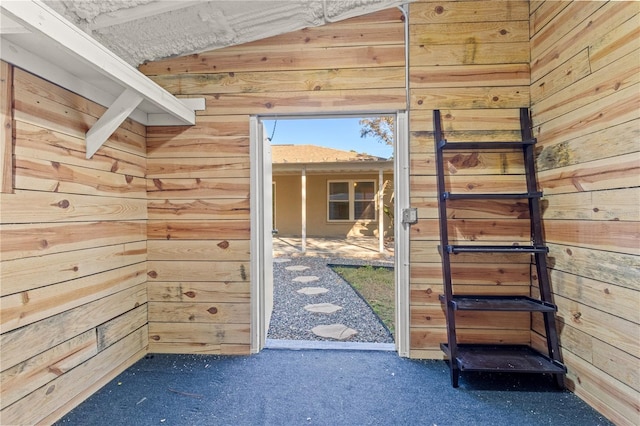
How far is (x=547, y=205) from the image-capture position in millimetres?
1870

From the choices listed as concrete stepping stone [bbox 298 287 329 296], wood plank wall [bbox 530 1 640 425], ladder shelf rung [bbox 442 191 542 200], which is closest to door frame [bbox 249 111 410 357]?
ladder shelf rung [bbox 442 191 542 200]

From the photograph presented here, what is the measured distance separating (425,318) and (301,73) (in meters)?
1.90

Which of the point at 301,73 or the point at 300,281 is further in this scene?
the point at 300,281

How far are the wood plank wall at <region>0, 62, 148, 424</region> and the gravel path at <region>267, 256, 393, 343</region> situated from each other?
1.25 m

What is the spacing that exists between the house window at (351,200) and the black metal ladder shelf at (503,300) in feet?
21.1

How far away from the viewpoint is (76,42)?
1.15m

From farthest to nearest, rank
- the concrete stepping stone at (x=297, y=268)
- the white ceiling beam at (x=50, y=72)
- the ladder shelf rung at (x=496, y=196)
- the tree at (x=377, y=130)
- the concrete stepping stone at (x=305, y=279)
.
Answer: the tree at (x=377, y=130)
the concrete stepping stone at (x=297, y=268)
the concrete stepping stone at (x=305, y=279)
the ladder shelf rung at (x=496, y=196)
the white ceiling beam at (x=50, y=72)

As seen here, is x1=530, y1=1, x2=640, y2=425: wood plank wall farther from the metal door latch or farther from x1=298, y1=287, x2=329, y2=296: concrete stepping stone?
x1=298, y1=287, x2=329, y2=296: concrete stepping stone

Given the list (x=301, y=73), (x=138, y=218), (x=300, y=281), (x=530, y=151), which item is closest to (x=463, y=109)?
(x=530, y=151)

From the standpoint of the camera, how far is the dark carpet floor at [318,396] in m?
1.49

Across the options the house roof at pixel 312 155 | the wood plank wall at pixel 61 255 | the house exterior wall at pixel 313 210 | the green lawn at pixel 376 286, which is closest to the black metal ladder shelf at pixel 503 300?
the green lawn at pixel 376 286

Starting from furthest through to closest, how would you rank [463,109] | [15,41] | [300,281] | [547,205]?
[300,281] < [463,109] < [547,205] < [15,41]

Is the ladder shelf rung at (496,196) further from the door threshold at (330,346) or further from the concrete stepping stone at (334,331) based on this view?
the concrete stepping stone at (334,331)

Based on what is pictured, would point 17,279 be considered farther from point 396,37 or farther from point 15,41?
point 396,37
